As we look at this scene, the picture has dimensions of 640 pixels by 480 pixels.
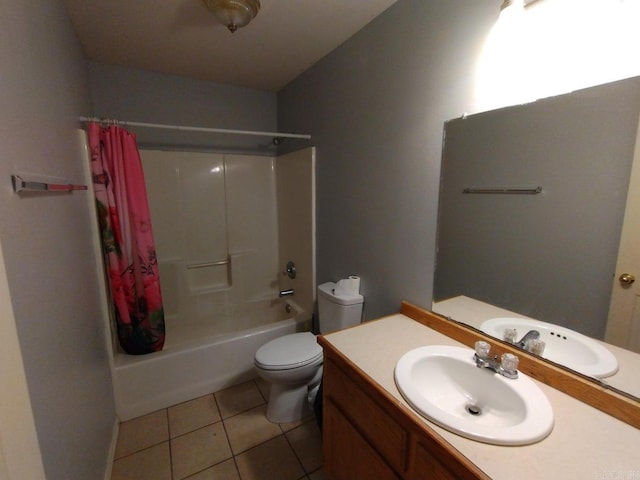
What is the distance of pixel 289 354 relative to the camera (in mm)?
1654

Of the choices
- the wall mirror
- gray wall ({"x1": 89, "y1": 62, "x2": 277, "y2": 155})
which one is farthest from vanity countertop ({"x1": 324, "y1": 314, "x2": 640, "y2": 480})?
gray wall ({"x1": 89, "y1": 62, "x2": 277, "y2": 155})

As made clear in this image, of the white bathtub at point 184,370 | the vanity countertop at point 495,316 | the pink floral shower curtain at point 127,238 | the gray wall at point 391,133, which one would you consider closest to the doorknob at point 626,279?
the vanity countertop at point 495,316

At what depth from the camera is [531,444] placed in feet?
2.20

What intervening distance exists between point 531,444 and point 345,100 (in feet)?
5.76

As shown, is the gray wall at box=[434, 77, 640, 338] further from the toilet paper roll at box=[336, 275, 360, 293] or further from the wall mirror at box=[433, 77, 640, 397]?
the toilet paper roll at box=[336, 275, 360, 293]

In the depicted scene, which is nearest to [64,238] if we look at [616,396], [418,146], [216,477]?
[216,477]

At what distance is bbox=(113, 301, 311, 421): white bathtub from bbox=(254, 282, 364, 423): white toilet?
36 centimetres

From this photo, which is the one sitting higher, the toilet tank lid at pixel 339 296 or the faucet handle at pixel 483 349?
the faucet handle at pixel 483 349

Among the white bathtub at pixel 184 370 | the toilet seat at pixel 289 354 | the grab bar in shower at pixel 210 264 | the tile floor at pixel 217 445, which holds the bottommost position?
the tile floor at pixel 217 445

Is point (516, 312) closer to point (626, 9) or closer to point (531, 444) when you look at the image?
point (531, 444)

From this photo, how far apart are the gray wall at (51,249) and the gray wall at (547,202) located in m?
1.41

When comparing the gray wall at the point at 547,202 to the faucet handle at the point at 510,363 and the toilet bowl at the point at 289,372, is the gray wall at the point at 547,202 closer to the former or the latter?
the faucet handle at the point at 510,363

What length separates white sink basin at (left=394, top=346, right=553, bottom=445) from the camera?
0.70 m

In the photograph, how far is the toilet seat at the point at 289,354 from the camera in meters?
1.58
